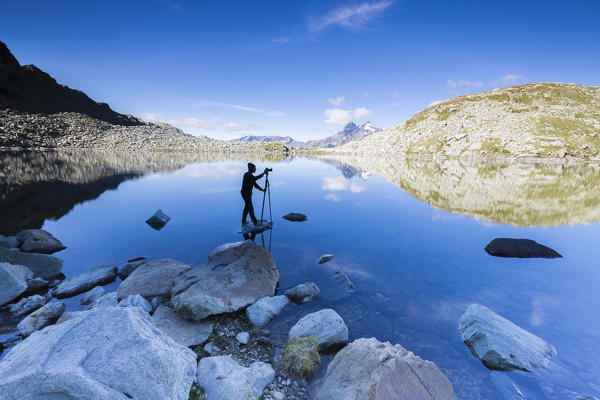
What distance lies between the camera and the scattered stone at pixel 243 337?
26.4 ft

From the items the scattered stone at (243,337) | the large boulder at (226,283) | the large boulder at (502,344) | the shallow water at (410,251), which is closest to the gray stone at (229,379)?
the scattered stone at (243,337)

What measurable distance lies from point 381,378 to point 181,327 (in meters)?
6.59

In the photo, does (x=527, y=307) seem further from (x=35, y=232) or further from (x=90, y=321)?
(x=35, y=232)

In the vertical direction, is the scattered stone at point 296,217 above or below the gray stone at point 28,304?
above

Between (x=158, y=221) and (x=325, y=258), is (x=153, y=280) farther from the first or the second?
(x=158, y=221)

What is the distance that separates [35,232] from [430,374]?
913 inches

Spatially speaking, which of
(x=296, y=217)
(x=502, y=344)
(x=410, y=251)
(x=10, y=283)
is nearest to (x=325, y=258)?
(x=410, y=251)

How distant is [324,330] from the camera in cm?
805

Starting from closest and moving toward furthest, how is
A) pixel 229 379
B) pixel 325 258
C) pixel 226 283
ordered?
pixel 229 379 < pixel 226 283 < pixel 325 258

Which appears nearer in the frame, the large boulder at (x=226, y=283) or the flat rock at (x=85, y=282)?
the large boulder at (x=226, y=283)

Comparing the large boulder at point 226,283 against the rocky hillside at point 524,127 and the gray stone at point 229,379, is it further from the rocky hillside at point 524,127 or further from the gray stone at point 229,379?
the rocky hillside at point 524,127

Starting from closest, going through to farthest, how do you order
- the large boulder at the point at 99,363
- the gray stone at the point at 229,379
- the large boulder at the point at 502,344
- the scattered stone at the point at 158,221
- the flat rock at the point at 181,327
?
the large boulder at the point at 99,363
the gray stone at the point at 229,379
the large boulder at the point at 502,344
the flat rock at the point at 181,327
the scattered stone at the point at 158,221

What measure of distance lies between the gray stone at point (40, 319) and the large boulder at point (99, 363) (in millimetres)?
4879

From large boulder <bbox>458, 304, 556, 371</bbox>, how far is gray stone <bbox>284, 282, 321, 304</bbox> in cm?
556
